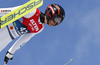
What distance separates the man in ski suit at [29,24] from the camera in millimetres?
4328

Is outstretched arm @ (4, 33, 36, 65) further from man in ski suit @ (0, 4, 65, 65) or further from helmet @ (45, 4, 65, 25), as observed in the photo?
helmet @ (45, 4, 65, 25)

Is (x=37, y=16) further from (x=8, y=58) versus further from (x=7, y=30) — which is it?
(x=8, y=58)

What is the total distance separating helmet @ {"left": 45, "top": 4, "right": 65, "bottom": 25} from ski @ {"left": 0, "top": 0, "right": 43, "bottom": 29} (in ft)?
0.85

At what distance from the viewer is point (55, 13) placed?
430 centimetres

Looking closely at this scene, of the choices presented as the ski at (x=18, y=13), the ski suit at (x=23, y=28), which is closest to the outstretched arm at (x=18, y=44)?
the ski suit at (x=23, y=28)

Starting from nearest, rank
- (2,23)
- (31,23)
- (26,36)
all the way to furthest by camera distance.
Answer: (2,23), (31,23), (26,36)

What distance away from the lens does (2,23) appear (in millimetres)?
3738

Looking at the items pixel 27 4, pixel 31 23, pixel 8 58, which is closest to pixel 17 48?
pixel 8 58

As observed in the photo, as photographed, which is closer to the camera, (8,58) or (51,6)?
(51,6)

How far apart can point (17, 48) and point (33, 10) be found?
1108 mm

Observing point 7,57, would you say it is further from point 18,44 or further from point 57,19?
point 57,19

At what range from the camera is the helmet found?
14.1 ft

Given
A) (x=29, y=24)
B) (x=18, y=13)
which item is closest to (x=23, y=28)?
(x=29, y=24)

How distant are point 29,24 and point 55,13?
0.66 metres
